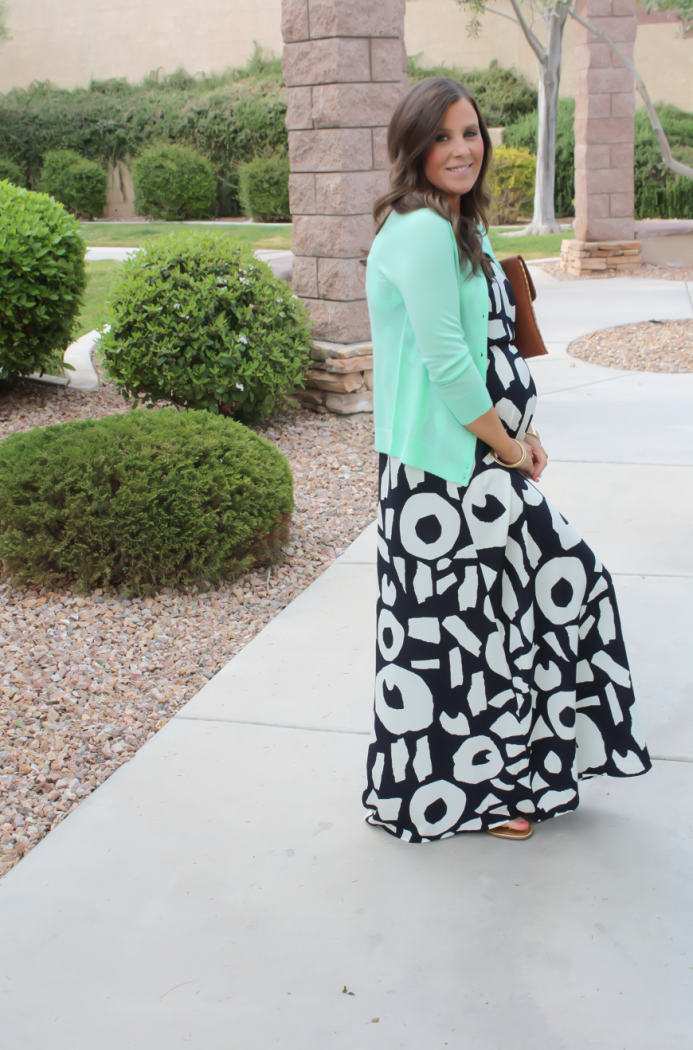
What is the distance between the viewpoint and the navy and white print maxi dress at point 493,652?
2320 millimetres

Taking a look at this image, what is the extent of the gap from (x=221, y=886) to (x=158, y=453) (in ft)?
7.34

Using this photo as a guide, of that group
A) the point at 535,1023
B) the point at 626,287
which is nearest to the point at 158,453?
the point at 535,1023

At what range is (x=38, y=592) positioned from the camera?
14.4 feet

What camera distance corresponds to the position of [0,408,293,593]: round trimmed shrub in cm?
417

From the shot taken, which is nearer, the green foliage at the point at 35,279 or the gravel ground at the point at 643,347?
the green foliage at the point at 35,279

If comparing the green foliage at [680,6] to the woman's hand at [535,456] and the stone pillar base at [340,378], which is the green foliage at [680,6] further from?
the woman's hand at [535,456]

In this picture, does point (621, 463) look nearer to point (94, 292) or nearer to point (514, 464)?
point (514, 464)

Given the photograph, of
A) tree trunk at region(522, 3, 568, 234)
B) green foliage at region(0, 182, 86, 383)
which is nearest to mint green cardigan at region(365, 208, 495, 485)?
green foliage at region(0, 182, 86, 383)

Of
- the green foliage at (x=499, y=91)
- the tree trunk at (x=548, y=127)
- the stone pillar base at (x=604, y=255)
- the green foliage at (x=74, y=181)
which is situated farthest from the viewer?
the green foliage at (x=499, y=91)

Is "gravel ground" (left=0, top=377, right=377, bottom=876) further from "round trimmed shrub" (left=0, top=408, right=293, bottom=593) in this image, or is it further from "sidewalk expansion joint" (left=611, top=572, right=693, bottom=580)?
"sidewalk expansion joint" (left=611, top=572, right=693, bottom=580)

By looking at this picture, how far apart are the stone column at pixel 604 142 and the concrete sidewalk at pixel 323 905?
11012mm

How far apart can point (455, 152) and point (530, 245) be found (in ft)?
51.2

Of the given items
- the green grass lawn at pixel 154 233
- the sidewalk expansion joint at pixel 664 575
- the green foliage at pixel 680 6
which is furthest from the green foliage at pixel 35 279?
the green grass lawn at pixel 154 233

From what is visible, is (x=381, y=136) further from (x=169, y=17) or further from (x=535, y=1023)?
(x=169, y=17)
